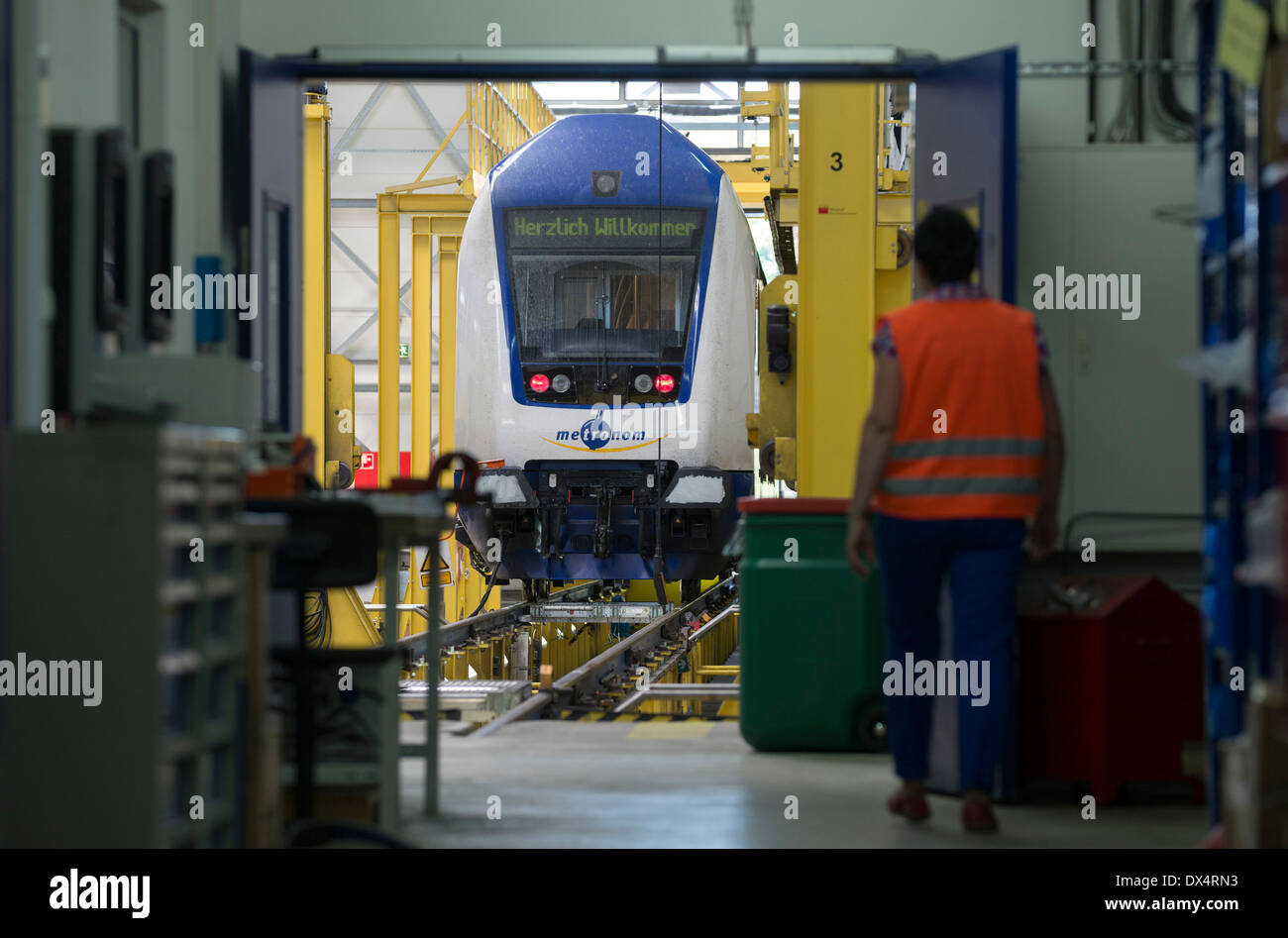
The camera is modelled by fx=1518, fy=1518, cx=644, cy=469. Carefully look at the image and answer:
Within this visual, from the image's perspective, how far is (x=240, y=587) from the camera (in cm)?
308

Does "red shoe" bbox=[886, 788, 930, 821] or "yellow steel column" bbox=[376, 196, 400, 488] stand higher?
"yellow steel column" bbox=[376, 196, 400, 488]

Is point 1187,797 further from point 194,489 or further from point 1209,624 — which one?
point 194,489

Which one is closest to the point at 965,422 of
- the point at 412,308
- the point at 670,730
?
the point at 670,730

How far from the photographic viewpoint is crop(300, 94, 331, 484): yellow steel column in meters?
9.94

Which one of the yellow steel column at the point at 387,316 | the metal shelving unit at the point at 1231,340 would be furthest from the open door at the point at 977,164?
the yellow steel column at the point at 387,316

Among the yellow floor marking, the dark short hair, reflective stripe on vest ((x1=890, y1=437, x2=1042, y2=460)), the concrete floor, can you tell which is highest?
the dark short hair

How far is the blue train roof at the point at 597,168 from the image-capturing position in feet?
34.9

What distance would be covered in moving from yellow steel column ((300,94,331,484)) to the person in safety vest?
5.83m

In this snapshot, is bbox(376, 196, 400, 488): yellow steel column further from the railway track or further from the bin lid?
the bin lid

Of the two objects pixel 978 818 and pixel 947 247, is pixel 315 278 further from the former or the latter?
pixel 978 818

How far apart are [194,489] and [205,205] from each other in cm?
253

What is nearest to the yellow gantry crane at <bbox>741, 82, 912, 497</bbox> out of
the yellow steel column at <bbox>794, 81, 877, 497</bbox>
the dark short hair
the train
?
the yellow steel column at <bbox>794, 81, 877, 497</bbox>

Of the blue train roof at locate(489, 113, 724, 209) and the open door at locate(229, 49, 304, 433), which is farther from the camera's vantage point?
the blue train roof at locate(489, 113, 724, 209)
